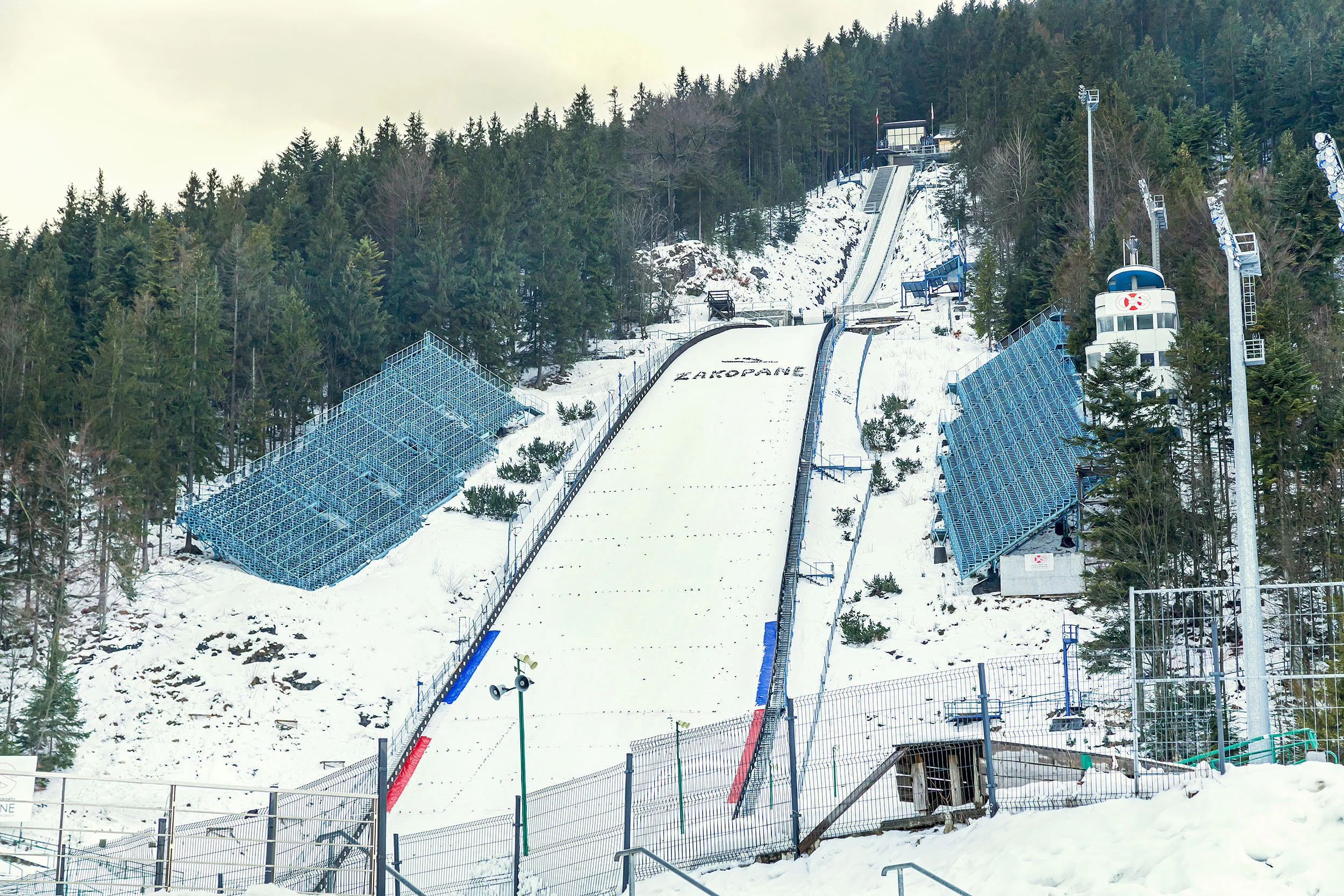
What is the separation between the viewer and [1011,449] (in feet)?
136

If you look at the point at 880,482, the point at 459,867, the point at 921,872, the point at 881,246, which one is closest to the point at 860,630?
the point at 880,482

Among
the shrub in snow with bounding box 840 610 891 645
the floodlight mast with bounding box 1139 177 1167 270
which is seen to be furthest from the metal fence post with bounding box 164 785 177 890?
the floodlight mast with bounding box 1139 177 1167 270

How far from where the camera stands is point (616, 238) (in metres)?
75.0

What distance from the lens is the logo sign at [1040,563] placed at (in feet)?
114

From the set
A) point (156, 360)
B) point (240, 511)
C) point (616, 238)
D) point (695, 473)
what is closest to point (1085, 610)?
point (695, 473)

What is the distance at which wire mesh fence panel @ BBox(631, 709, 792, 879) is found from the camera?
15766mm

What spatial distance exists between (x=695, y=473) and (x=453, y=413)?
1080 cm

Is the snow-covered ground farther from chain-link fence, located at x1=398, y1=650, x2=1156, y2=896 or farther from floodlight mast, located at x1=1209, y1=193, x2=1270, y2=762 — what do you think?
floodlight mast, located at x1=1209, y1=193, x2=1270, y2=762

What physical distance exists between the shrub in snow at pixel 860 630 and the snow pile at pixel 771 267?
151 ft

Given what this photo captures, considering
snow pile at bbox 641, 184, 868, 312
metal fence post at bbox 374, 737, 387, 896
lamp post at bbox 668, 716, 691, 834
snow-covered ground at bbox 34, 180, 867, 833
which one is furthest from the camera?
snow pile at bbox 641, 184, 868, 312

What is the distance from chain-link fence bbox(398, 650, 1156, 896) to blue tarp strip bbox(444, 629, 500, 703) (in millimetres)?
11459

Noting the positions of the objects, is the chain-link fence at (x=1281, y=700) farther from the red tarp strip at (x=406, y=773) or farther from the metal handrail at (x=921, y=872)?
the red tarp strip at (x=406, y=773)

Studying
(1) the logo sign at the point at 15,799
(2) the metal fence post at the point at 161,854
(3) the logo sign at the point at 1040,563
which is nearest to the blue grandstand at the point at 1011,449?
(3) the logo sign at the point at 1040,563

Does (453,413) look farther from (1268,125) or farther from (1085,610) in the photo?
(1268,125)
